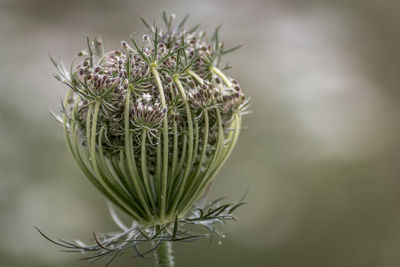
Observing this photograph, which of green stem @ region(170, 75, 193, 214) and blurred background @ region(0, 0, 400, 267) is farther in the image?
blurred background @ region(0, 0, 400, 267)

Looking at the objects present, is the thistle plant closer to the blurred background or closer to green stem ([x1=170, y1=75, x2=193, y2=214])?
green stem ([x1=170, y1=75, x2=193, y2=214])

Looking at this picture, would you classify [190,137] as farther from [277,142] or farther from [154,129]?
[277,142]

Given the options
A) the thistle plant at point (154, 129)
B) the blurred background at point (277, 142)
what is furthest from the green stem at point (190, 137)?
the blurred background at point (277, 142)

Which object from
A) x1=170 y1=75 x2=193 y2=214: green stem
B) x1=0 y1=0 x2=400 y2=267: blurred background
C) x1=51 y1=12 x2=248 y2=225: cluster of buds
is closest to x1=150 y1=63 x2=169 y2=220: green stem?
x1=51 y1=12 x2=248 y2=225: cluster of buds

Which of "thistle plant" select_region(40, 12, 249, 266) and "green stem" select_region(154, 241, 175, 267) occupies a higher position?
"thistle plant" select_region(40, 12, 249, 266)

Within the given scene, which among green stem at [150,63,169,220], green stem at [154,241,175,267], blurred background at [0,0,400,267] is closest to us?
green stem at [150,63,169,220]

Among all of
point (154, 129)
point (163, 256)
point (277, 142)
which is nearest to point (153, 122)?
point (154, 129)

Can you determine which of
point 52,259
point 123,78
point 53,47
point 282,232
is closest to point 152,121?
point 123,78

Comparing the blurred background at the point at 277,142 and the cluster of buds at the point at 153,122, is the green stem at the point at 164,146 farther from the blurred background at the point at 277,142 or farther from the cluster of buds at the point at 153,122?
the blurred background at the point at 277,142
